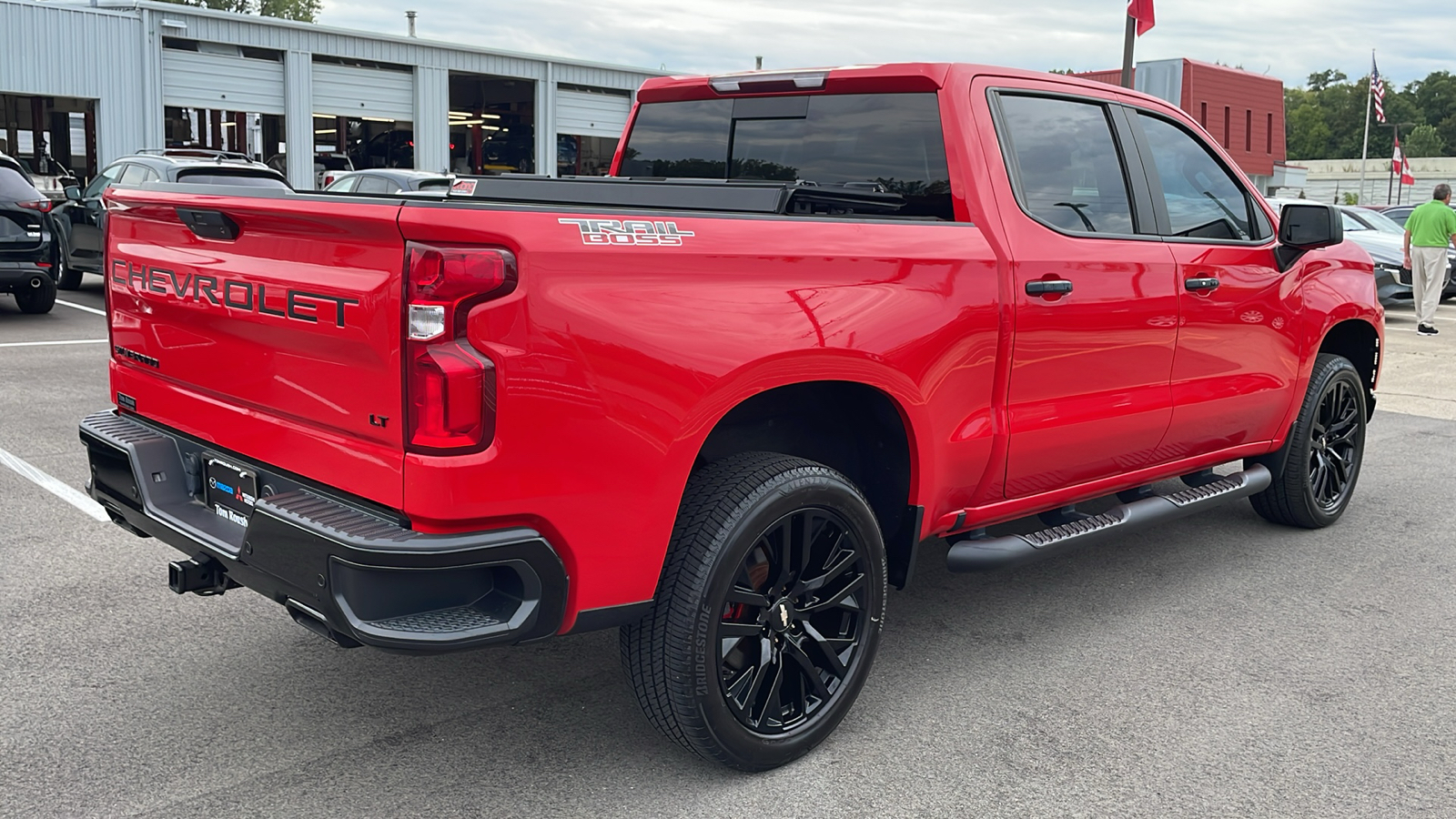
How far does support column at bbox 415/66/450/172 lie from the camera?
30.5m

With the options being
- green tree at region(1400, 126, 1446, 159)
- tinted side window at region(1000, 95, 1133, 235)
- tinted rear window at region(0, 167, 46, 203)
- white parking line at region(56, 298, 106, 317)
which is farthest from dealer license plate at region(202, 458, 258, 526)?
green tree at region(1400, 126, 1446, 159)

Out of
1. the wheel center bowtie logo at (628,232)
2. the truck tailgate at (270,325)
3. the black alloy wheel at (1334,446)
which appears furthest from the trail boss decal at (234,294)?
the black alloy wheel at (1334,446)

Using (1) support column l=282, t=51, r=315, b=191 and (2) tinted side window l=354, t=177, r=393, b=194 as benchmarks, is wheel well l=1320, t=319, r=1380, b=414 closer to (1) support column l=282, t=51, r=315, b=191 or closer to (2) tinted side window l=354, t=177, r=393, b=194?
(2) tinted side window l=354, t=177, r=393, b=194

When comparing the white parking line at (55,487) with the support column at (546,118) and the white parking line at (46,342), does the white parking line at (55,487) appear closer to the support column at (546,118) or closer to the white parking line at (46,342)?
the white parking line at (46,342)

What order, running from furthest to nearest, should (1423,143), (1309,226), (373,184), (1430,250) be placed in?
(1423,143) < (373,184) < (1430,250) < (1309,226)

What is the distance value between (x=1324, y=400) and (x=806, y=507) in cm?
351

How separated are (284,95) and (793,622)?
2799 centimetres

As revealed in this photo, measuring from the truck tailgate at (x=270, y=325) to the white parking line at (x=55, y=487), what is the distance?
2265 mm

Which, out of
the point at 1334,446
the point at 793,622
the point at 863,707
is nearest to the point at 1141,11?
the point at 1334,446

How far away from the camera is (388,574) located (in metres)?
2.59

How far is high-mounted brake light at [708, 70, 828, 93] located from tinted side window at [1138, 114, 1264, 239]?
126 cm

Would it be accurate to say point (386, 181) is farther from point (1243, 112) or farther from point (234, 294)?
point (1243, 112)

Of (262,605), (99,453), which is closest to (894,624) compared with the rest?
(262,605)

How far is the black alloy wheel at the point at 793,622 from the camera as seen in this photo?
10.3 feet
